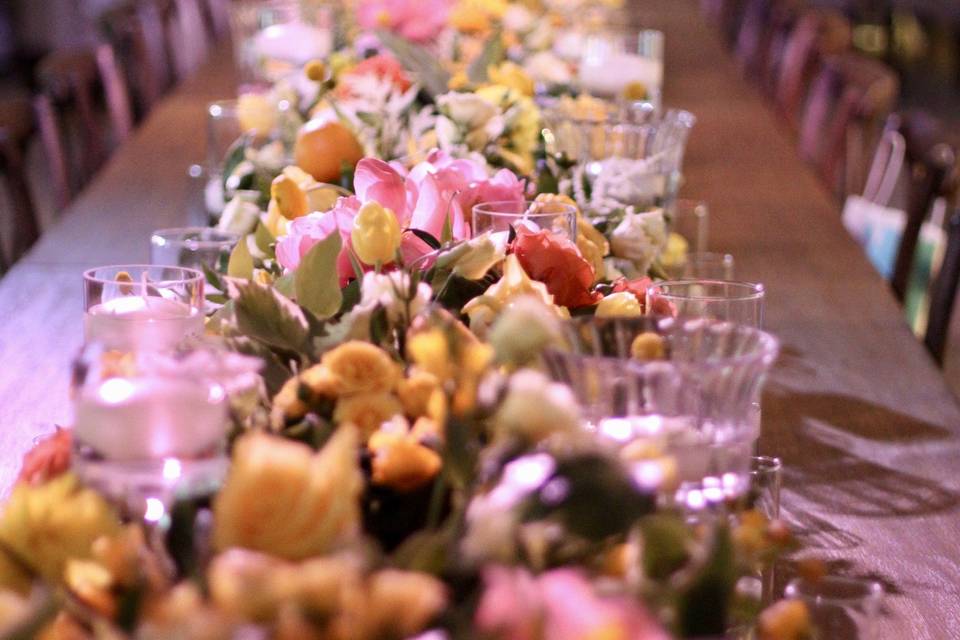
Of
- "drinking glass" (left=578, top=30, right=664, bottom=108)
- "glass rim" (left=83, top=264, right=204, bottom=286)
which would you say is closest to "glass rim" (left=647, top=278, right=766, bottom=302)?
"glass rim" (left=83, top=264, right=204, bottom=286)

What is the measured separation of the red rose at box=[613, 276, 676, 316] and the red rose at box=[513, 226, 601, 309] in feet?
A: 0.17

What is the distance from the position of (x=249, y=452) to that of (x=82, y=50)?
3679 millimetres

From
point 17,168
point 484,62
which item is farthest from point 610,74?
point 17,168

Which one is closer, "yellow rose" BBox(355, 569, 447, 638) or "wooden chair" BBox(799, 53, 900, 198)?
"yellow rose" BBox(355, 569, 447, 638)

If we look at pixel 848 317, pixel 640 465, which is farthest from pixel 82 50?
pixel 640 465

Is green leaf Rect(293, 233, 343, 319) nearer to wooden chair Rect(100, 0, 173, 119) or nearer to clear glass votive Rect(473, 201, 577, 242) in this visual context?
clear glass votive Rect(473, 201, 577, 242)

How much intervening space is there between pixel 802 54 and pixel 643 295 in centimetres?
405

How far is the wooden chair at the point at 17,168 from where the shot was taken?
2785 mm

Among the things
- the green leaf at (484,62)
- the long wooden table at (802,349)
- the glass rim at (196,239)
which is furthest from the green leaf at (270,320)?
the green leaf at (484,62)

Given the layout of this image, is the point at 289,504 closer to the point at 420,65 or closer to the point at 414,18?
the point at 420,65

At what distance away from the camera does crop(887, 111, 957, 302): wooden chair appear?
2713 millimetres

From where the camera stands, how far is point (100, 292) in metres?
1.00

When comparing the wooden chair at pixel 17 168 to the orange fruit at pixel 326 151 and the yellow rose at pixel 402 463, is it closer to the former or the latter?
the orange fruit at pixel 326 151

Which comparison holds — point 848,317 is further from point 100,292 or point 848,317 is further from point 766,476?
point 100,292
